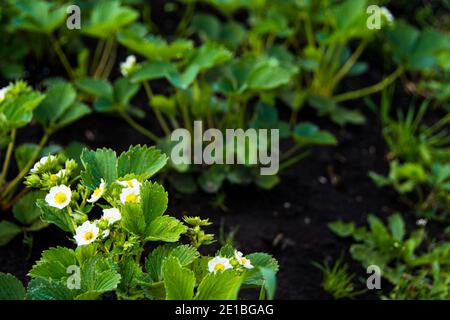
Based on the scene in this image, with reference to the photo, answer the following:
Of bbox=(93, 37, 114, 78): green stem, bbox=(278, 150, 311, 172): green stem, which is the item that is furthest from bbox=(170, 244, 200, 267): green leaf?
bbox=(93, 37, 114, 78): green stem

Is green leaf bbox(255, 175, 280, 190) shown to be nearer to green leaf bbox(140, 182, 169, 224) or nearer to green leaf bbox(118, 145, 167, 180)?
green leaf bbox(118, 145, 167, 180)

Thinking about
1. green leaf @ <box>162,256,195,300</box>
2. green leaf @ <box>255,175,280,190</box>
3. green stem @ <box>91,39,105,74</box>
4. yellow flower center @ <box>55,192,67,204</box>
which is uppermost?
green stem @ <box>91,39,105,74</box>

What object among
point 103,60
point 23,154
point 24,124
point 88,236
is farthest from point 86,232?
point 103,60

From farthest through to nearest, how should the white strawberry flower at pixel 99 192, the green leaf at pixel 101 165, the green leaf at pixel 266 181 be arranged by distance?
the green leaf at pixel 266 181
the green leaf at pixel 101 165
the white strawberry flower at pixel 99 192

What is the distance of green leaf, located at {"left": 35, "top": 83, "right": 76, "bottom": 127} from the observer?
194 centimetres

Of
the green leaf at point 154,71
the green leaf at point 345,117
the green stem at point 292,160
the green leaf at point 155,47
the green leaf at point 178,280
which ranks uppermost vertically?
the green leaf at point 155,47

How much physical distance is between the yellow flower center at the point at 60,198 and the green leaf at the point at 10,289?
0.58 feet

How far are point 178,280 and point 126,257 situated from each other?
0.50ft

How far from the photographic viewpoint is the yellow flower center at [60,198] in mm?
1326

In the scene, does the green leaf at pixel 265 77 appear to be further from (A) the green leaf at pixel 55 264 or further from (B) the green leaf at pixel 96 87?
(A) the green leaf at pixel 55 264

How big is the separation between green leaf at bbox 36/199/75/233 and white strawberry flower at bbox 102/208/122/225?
0.13m

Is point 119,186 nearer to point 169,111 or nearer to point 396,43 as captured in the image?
point 169,111
